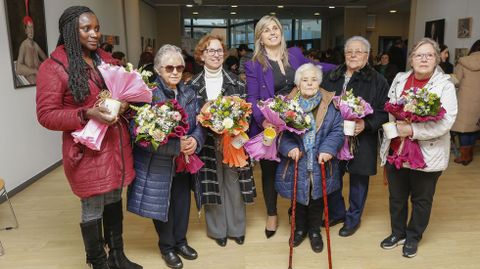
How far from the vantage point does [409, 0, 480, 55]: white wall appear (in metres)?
6.25

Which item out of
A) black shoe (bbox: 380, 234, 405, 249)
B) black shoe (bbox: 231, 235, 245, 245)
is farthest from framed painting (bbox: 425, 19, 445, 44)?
black shoe (bbox: 231, 235, 245, 245)

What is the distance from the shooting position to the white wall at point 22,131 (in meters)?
3.96

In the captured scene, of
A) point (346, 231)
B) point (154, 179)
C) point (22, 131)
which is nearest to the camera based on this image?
point (154, 179)

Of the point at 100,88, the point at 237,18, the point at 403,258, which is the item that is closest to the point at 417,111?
the point at 403,258

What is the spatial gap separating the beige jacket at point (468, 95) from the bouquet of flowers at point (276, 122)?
12.0ft

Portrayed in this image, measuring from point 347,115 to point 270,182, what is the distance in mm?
855

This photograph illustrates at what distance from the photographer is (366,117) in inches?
110

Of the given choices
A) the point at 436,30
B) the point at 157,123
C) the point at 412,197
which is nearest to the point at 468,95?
the point at 436,30

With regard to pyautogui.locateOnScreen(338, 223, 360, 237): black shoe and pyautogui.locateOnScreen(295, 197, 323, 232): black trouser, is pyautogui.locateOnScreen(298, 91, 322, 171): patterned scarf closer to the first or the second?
pyautogui.locateOnScreen(295, 197, 323, 232): black trouser

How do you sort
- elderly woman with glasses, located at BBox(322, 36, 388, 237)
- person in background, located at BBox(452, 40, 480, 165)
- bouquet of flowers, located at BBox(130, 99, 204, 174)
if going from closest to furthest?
1. bouquet of flowers, located at BBox(130, 99, 204, 174)
2. elderly woman with glasses, located at BBox(322, 36, 388, 237)
3. person in background, located at BBox(452, 40, 480, 165)

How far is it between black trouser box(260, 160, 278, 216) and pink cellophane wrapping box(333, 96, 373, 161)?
52cm

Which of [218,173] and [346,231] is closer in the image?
[218,173]

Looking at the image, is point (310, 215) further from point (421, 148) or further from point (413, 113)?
point (413, 113)

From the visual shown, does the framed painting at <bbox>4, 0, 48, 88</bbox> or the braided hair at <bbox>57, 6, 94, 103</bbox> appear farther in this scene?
the framed painting at <bbox>4, 0, 48, 88</bbox>
